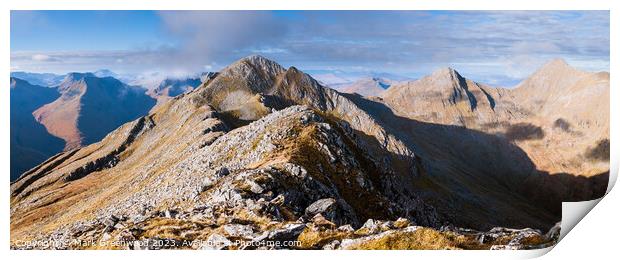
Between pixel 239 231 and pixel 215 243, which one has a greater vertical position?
pixel 239 231

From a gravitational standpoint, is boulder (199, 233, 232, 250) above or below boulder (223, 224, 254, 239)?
below

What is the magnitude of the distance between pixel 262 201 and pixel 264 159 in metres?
14.3

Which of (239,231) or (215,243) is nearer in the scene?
(215,243)

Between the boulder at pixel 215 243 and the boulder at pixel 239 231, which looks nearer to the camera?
the boulder at pixel 215 243

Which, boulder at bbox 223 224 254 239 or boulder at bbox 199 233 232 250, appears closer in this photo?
boulder at bbox 199 233 232 250

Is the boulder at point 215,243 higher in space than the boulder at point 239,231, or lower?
lower
